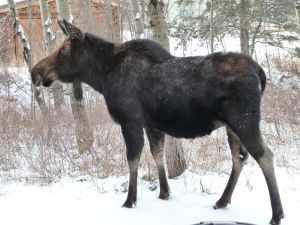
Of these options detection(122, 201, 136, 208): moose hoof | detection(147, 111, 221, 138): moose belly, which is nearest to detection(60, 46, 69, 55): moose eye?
detection(147, 111, 221, 138): moose belly

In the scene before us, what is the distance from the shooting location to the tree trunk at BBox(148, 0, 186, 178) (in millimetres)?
6434

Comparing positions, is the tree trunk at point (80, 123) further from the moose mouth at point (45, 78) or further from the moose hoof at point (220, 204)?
the moose hoof at point (220, 204)

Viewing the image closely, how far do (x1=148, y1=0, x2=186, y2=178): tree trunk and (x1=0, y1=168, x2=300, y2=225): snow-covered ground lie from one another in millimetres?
151

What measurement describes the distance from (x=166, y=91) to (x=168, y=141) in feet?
4.83

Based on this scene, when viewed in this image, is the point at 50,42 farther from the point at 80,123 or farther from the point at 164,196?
the point at 164,196

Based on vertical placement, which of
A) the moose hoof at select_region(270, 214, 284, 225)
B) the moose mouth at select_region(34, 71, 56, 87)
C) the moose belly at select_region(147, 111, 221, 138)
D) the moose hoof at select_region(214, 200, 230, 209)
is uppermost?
the moose mouth at select_region(34, 71, 56, 87)

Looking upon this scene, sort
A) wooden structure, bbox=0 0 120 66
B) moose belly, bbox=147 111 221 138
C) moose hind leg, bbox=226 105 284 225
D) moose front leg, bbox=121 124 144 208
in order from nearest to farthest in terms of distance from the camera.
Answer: moose hind leg, bbox=226 105 284 225
moose belly, bbox=147 111 221 138
moose front leg, bbox=121 124 144 208
wooden structure, bbox=0 0 120 66

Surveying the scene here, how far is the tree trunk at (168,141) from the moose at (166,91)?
2.27 feet

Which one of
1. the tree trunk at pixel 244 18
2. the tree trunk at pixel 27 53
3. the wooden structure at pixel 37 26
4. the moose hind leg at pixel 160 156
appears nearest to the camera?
the moose hind leg at pixel 160 156

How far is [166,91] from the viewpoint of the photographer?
513 centimetres

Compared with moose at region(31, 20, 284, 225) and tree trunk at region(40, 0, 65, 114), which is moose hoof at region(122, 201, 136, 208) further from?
tree trunk at region(40, 0, 65, 114)

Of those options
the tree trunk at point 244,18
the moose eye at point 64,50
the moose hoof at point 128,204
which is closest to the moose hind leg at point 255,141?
the moose hoof at point 128,204

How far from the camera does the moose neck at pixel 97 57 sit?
5.62 meters

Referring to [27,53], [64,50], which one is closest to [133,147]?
[64,50]
